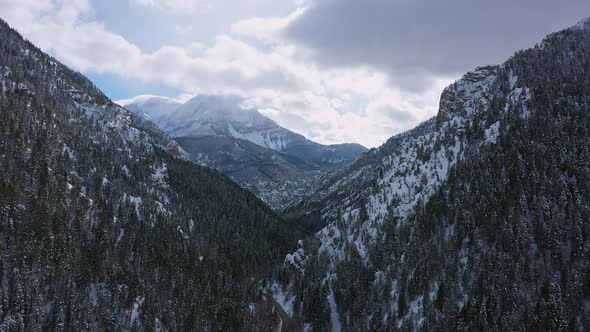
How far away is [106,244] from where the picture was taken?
15438 centimetres

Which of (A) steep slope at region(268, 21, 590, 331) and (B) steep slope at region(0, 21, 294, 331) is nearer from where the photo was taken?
(A) steep slope at region(268, 21, 590, 331)

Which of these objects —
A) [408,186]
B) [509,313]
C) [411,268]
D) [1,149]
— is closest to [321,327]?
[411,268]

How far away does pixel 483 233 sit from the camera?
12875 centimetres

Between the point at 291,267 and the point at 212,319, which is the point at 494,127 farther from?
the point at 212,319

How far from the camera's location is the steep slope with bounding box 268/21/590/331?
109688mm

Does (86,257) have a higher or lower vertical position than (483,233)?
lower

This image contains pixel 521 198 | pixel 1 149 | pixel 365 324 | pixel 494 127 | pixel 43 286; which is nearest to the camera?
pixel 43 286

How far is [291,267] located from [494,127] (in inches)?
4189

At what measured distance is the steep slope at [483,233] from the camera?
360ft

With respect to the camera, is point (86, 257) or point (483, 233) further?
point (86, 257)

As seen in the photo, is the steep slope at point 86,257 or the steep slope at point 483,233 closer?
the steep slope at point 483,233

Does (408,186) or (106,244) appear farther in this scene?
(408,186)

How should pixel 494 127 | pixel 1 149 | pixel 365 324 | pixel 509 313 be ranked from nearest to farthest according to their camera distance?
pixel 509 313 < pixel 365 324 < pixel 1 149 < pixel 494 127

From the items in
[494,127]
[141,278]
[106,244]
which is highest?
[494,127]
